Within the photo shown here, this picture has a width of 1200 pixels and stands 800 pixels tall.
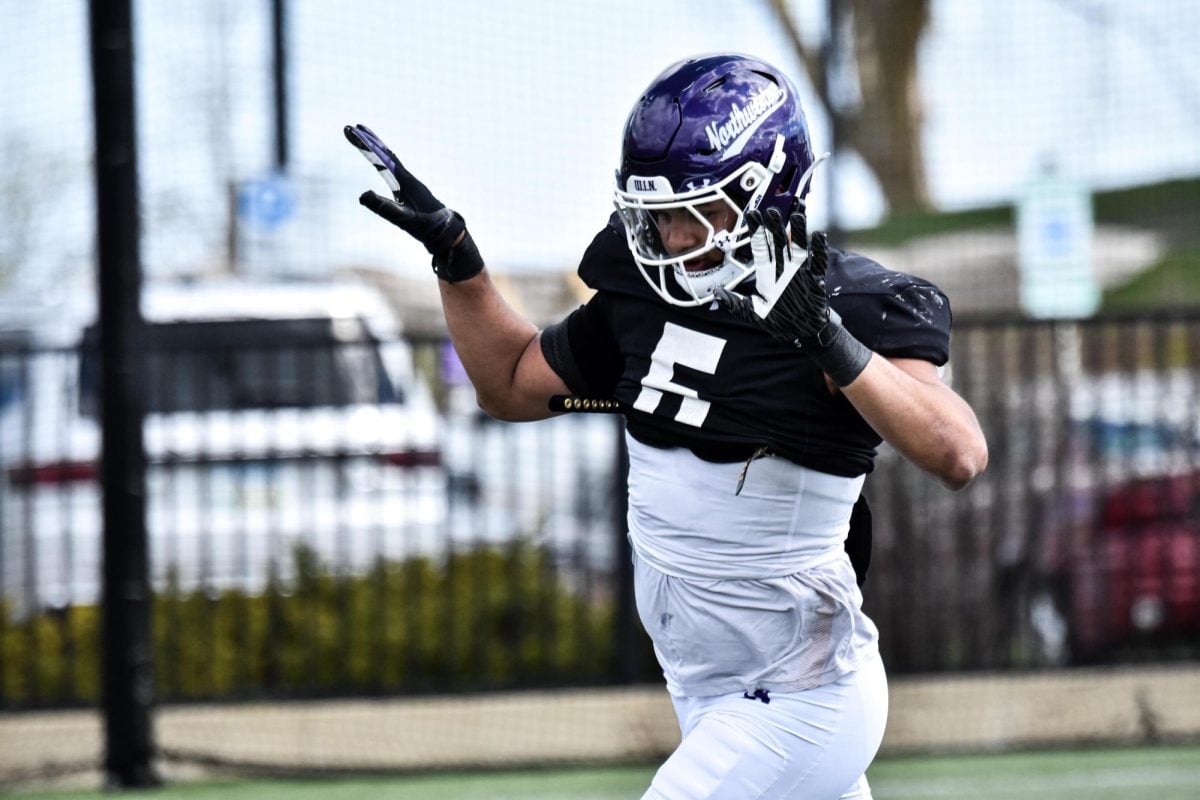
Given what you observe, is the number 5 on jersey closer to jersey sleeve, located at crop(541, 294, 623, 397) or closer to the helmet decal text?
jersey sleeve, located at crop(541, 294, 623, 397)

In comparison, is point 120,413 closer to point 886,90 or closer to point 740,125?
point 886,90

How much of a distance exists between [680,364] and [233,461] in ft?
13.6

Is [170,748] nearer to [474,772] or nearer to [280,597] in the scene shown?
[280,597]

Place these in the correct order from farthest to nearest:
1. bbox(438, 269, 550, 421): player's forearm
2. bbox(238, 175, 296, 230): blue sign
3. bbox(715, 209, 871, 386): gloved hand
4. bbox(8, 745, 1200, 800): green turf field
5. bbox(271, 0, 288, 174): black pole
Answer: bbox(271, 0, 288, 174): black pole → bbox(238, 175, 296, 230): blue sign → bbox(8, 745, 1200, 800): green turf field → bbox(438, 269, 550, 421): player's forearm → bbox(715, 209, 871, 386): gloved hand

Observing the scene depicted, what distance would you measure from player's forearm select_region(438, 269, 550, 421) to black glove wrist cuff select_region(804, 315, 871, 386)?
853 millimetres

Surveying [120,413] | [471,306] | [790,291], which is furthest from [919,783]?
[790,291]

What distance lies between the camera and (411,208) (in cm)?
290

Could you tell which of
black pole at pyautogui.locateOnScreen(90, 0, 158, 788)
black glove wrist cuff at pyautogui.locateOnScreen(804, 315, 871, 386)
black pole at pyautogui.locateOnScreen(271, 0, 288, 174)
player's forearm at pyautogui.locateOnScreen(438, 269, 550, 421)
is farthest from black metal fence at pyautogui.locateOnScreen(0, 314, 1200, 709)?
black glove wrist cuff at pyautogui.locateOnScreen(804, 315, 871, 386)

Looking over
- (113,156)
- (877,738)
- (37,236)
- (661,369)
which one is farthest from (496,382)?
(37,236)

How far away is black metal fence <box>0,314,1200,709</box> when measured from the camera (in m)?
6.57

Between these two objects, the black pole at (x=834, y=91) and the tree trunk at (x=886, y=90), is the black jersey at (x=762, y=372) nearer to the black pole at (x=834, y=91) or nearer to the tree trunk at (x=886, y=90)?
the black pole at (x=834, y=91)

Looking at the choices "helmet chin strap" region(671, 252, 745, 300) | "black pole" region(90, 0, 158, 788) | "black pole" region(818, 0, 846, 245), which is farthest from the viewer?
"black pole" region(818, 0, 846, 245)

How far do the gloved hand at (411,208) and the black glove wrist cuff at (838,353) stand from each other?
0.81m

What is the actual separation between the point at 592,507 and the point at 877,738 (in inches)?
154
